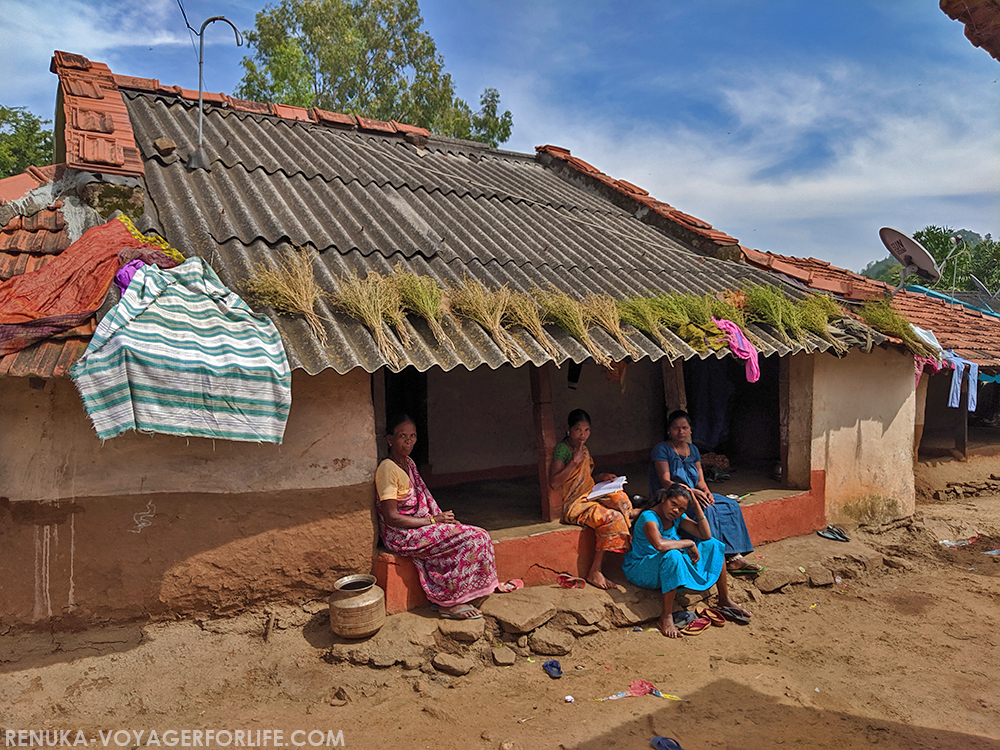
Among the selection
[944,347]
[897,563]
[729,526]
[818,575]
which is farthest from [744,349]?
[944,347]

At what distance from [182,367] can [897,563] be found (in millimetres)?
6857

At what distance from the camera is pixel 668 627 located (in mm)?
4746

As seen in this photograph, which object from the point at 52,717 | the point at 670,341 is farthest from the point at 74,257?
the point at 670,341

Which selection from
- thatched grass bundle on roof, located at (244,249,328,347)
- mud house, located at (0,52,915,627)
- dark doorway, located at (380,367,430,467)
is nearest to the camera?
mud house, located at (0,52,915,627)

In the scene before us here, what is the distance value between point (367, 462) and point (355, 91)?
793 inches

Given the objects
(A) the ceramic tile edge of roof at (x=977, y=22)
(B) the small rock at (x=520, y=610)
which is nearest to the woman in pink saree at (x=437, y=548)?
(B) the small rock at (x=520, y=610)

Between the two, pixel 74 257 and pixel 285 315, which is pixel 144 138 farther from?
pixel 285 315

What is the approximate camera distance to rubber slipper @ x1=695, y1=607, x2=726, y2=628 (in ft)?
16.3

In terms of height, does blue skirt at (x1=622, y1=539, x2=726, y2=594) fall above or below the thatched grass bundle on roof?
below

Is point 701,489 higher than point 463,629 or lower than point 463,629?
higher

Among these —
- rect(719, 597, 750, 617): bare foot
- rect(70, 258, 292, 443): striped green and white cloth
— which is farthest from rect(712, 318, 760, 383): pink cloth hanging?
rect(70, 258, 292, 443): striped green and white cloth

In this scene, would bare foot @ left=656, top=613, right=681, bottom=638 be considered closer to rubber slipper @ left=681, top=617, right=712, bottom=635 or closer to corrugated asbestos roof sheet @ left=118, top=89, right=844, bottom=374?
rubber slipper @ left=681, top=617, right=712, bottom=635

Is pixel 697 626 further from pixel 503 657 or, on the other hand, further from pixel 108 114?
pixel 108 114

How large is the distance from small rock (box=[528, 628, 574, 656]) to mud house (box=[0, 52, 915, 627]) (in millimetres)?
584
